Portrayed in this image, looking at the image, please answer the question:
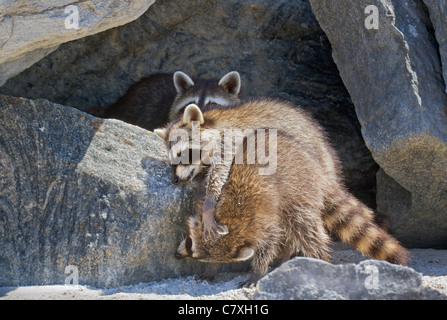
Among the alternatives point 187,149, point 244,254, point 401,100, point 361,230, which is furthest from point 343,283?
point 187,149

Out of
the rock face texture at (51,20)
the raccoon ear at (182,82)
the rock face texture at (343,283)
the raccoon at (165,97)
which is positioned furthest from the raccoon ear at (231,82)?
the rock face texture at (343,283)

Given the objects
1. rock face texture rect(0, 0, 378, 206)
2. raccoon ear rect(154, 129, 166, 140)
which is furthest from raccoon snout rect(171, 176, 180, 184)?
rock face texture rect(0, 0, 378, 206)

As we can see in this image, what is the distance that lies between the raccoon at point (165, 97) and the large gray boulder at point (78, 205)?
71.4 inches

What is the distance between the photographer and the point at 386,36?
15.4ft

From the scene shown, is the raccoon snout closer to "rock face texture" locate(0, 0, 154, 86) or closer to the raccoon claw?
the raccoon claw

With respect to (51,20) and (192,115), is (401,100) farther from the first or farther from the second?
(51,20)

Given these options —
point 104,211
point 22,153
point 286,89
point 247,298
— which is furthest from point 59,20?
point 286,89

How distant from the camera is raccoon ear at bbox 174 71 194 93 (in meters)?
6.06

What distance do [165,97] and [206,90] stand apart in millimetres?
553

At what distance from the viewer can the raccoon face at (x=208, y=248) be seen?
13.5 ft

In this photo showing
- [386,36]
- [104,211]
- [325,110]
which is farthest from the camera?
[325,110]
